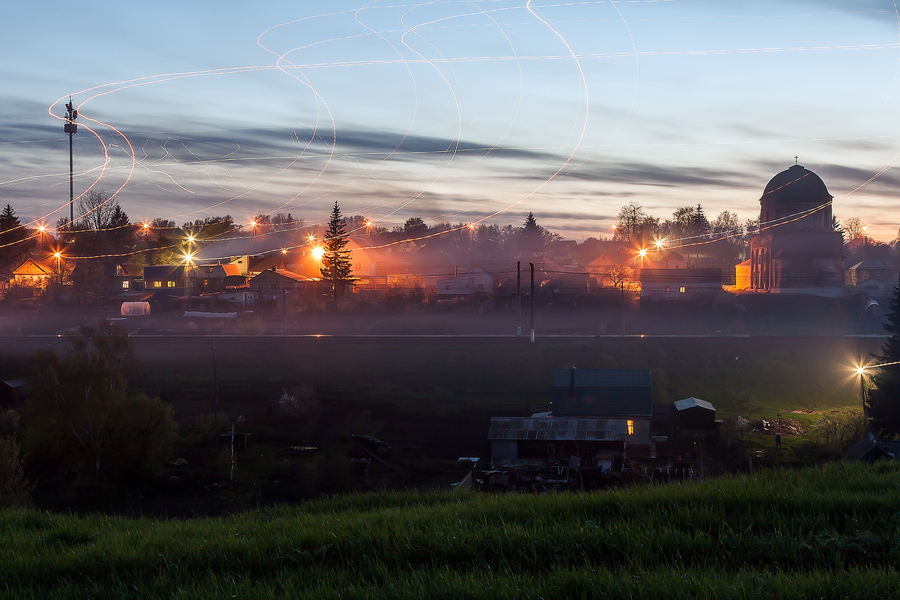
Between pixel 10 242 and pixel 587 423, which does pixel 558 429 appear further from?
pixel 10 242

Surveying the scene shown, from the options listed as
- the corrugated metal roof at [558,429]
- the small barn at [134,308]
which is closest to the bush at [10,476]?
the corrugated metal roof at [558,429]

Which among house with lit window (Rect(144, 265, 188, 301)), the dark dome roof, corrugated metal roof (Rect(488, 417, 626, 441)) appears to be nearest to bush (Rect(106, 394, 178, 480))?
corrugated metal roof (Rect(488, 417, 626, 441))

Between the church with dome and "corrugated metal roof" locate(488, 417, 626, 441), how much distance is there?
5409 centimetres

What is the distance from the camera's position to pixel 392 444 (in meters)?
36.4

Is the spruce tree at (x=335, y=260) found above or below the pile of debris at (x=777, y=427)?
above

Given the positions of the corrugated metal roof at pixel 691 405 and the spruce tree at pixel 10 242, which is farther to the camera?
the spruce tree at pixel 10 242

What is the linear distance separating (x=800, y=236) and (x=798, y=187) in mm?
5673

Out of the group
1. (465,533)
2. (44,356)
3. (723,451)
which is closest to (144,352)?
(44,356)

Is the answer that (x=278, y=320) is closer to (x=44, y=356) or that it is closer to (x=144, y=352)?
(x=144, y=352)

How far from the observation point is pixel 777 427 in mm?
37844

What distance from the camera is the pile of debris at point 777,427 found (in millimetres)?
36938

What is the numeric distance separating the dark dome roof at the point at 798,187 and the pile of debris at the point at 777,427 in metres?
47.2

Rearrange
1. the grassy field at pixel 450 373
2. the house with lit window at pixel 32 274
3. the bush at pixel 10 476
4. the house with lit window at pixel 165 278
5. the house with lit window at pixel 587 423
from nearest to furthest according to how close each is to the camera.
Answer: the bush at pixel 10 476
the house with lit window at pixel 587 423
the grassy field at pixel 450 373
the house with lit window at pixel 165 278
the house with lit window at pixel 32 274

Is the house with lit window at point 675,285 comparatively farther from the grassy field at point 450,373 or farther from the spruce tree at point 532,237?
the spruce tree at point 532,237
